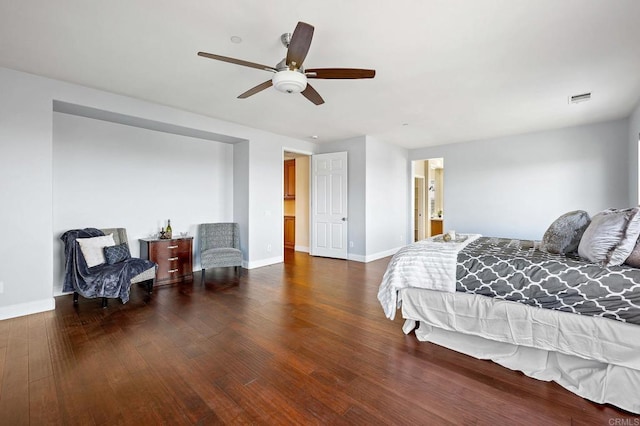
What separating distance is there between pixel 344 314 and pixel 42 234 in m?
3.57

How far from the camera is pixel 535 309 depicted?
6.72 ft

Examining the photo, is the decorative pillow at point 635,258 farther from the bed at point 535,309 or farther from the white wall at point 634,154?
the white wall at point 634,154

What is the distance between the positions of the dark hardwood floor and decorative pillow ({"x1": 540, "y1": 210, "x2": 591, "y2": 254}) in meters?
1.19

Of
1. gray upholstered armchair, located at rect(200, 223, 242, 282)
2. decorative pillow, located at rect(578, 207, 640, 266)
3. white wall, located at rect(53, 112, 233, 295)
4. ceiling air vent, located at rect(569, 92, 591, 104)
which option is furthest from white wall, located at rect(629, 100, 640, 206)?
white wall, located at rect(53, 112, 233, 295)

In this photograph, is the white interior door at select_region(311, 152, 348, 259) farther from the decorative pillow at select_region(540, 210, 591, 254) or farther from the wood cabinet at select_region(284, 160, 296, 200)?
the decorative pillow at select_region(540, 210, 591, 254)

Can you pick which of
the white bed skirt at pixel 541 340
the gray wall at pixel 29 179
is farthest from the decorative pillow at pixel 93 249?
the white bed skirt at pixel 541 340

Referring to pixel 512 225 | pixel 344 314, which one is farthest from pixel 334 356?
pixel 512 225

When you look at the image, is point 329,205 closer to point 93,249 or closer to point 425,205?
point 425,205

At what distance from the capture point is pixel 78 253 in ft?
11.0

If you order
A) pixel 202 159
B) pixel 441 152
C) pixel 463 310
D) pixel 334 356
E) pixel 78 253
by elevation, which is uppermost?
pixel 441 152

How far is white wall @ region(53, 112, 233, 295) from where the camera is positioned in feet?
12.5

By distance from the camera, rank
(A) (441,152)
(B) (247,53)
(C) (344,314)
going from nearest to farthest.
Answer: (B) (247,53)
(C) (344,314)
(A) (441,152)

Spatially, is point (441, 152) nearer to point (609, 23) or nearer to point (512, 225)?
point (512, 225)

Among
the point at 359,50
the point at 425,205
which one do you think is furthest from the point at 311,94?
the point at 425,205
